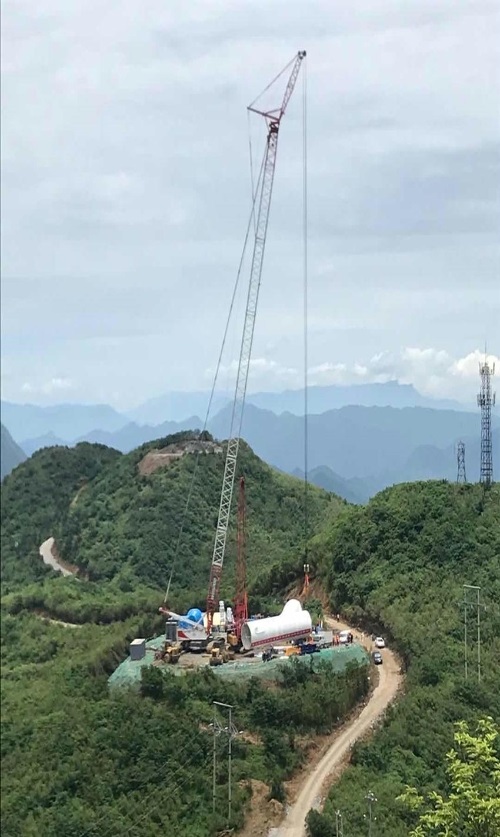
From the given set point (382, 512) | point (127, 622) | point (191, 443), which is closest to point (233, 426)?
point (382, 512)

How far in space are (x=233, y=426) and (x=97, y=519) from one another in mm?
27214

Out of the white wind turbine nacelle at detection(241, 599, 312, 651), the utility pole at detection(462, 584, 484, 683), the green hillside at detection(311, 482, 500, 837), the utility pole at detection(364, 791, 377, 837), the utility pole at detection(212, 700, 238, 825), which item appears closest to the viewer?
the utility pole at detection(364, 791, 377, 837)

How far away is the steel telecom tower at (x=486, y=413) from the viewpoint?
25.5 m

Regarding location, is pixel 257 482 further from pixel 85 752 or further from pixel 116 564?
pixel 85 752

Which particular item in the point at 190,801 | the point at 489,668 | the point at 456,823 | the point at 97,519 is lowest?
the point at 190,801

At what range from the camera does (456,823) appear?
56.6ft

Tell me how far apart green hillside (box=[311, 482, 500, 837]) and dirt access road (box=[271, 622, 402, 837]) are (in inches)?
27.3

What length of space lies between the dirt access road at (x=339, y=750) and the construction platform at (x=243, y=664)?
45.1 inches

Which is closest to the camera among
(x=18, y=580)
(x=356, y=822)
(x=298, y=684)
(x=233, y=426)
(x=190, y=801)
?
(x=356, y=822)

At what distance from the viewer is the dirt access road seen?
2264 centimetres

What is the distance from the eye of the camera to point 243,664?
98.7ft

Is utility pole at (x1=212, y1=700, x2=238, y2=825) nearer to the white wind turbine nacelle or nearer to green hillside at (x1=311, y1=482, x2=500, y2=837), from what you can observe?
green hillside at (x1=311, y1=482, x2=500, y2=837)

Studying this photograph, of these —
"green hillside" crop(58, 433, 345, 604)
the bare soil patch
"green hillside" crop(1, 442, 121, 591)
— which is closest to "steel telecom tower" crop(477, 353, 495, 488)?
"green hillside" crop(58, 433, 345, 604)

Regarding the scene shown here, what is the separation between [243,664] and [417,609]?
6.98 m
